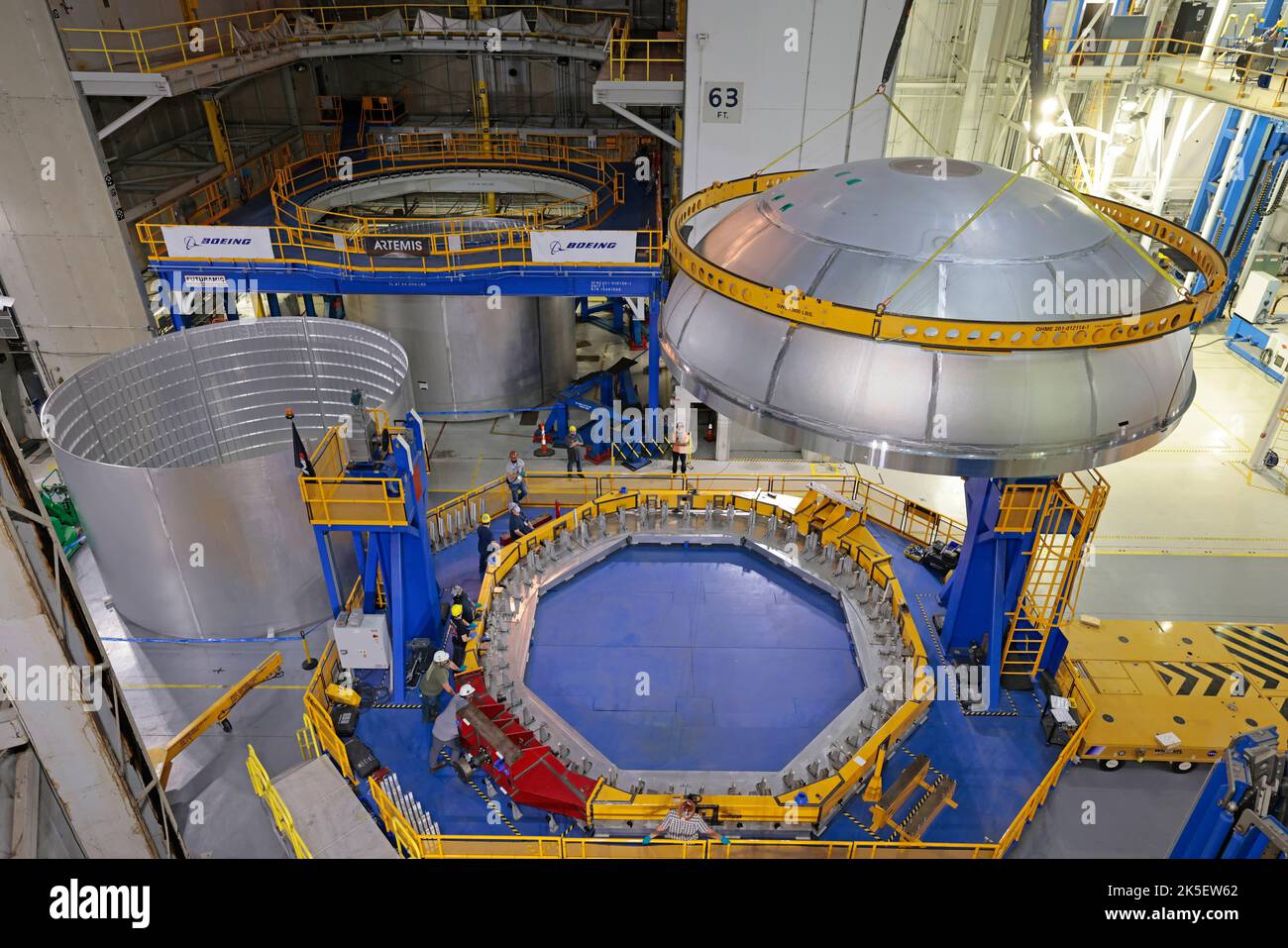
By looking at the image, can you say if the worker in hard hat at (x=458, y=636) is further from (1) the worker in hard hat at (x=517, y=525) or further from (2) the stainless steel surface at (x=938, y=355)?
(2) the stainless steel surface at (x=938, y=355)

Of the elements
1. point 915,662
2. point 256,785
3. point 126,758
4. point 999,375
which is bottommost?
point 256,785

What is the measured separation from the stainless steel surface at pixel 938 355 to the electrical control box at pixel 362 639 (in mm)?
6842

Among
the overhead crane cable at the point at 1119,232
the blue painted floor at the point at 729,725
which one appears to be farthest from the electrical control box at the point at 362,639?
the overhead crane cable at the point at 1119,232

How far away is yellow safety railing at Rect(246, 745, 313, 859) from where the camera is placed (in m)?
10.7

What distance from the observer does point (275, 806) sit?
11.1 metres

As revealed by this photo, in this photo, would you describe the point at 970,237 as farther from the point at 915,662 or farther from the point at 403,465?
the point at 403,465

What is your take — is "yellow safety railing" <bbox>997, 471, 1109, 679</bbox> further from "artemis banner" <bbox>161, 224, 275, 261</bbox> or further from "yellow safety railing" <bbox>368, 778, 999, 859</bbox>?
"artemis banner" <bbox>161, 224, 275, 261</bbox>

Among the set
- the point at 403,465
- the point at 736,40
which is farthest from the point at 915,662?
the point at 736,40

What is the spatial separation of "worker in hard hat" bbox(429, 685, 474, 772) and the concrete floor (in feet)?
8.11

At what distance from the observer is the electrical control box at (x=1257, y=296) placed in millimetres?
25344

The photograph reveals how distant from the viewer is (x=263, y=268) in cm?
1919

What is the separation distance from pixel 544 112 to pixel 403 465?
25.3 meters

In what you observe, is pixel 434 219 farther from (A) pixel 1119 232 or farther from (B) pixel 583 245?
(A) pixel 1119 232

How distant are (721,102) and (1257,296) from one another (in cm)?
1917
